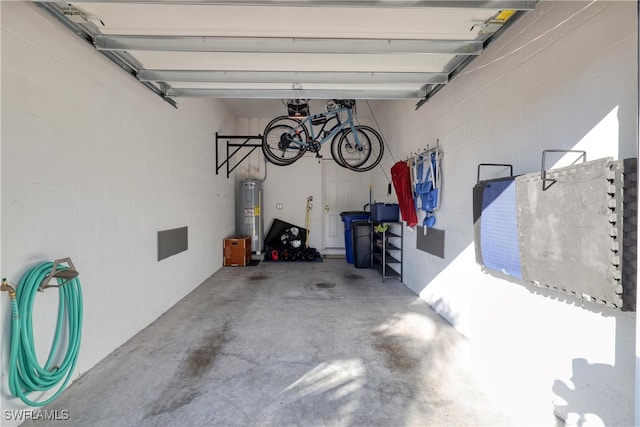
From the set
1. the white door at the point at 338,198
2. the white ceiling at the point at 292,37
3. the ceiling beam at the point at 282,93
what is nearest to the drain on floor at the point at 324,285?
the white door at the point at 338,198

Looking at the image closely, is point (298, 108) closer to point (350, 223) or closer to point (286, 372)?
Result: point (350, 223)

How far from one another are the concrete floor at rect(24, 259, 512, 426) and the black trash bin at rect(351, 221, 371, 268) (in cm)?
195

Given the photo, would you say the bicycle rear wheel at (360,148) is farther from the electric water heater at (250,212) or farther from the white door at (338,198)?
the electric water heater at (250,212)

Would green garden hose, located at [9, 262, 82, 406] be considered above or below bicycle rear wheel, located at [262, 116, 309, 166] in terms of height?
below

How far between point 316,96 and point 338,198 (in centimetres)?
394

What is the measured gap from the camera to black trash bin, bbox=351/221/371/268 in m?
5.45

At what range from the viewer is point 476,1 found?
5.55 feet

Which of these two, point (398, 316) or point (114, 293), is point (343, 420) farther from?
point (114, 293)

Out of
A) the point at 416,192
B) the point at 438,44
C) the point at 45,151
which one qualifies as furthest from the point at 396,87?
the point at 45,151

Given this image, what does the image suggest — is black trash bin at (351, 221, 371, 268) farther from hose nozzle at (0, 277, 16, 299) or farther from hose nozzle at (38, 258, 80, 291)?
hose nozzle at (0, 277, 16, 299)

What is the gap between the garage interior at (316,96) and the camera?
60.6 inches

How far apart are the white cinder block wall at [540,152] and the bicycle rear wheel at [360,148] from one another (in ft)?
6.94

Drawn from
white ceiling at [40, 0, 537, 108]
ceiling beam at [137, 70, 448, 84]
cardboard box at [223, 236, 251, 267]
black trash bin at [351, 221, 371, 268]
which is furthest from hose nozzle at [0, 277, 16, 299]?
black trash bin at [351, 221, 371, 268]

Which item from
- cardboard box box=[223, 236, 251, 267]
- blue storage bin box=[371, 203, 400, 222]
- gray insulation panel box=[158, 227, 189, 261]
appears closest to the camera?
gray insulation panel box=[158, 227, 189, 261]
